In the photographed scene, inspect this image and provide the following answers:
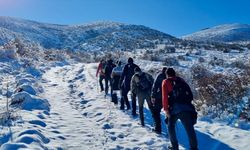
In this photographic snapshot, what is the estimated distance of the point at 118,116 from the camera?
12.4 m

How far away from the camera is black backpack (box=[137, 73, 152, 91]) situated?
35.7 ft

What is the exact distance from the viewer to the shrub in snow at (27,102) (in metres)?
12.9

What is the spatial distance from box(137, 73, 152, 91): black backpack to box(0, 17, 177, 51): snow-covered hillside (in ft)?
266

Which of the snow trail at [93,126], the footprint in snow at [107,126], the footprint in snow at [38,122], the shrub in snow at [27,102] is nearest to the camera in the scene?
the snow trail at [93,126]

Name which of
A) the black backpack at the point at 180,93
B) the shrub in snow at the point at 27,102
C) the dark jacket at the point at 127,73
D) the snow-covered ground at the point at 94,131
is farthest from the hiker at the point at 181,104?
the shrub in snow at the point at 27,102

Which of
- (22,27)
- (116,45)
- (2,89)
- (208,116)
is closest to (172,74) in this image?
(208,116)

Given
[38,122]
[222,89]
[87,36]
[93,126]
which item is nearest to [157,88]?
[93,126]

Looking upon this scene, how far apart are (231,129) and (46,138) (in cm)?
498

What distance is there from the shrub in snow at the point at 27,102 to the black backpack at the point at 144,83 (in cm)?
411

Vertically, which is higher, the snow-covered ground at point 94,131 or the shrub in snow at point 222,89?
the shrub in snow at point 222,89

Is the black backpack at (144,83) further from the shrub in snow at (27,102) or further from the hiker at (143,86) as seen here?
the shrub in snow at (27,102)

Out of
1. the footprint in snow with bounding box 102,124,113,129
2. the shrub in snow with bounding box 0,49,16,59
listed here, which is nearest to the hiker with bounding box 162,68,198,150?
the footprint in snow with bounding box 102,124,113,129

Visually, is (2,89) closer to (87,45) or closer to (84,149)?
(84,149)

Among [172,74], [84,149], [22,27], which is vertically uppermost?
[22,27]
